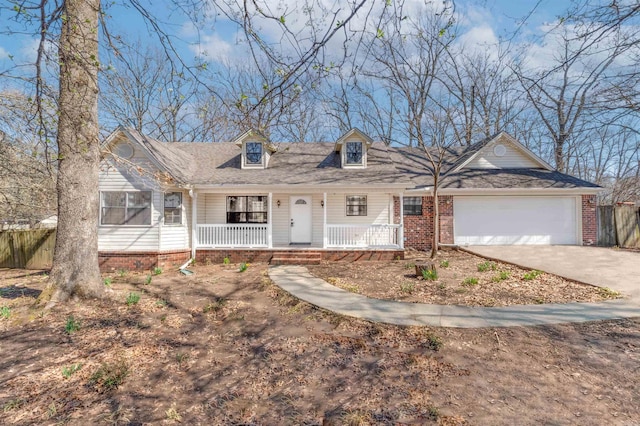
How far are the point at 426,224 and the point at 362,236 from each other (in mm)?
3186

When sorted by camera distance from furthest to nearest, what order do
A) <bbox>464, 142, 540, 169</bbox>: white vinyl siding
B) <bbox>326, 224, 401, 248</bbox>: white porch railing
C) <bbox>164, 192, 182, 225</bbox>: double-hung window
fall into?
<bbox>464, 142, 540, 169</bbox>: white vinyl siding
<bbox>326, 224, 401, 248</bbox>: white porch railing
<bbox>164, 192, 182, 225</bbox>: double-hung window

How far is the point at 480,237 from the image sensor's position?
13227mm

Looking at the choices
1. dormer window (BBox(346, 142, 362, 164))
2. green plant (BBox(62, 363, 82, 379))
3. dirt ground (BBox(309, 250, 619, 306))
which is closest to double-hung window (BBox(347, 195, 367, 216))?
dormer window (BBox(346, 142, 362, 164))

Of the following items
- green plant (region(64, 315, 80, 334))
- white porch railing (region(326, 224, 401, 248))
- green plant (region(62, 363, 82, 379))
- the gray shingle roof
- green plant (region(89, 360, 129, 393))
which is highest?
the gray shingle roof

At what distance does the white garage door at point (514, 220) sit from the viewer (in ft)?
42.7

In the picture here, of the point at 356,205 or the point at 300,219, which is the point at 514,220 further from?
the point at 300,219

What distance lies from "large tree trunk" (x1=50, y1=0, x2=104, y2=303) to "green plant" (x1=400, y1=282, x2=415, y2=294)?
6346 millimetres

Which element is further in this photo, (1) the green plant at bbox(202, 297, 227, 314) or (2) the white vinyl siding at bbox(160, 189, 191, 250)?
(2) the white vinyl siding at bbox(160, 189, 191, 250)

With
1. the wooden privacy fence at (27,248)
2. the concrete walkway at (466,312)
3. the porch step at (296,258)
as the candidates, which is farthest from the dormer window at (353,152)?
the wooden privacy fence at (27,248)

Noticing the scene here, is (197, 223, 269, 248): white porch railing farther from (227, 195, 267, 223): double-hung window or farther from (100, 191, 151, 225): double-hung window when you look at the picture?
(100, 191, 151, 225): double-hung window

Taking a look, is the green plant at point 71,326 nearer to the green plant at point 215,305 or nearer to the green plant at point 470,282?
the green plant at point 215,305

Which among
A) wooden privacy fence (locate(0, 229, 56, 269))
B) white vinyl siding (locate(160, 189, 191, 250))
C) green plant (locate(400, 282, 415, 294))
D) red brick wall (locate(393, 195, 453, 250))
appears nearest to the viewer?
green plant (locate(400, 282, 415, 294))

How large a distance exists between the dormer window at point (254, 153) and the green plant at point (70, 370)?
391 inches

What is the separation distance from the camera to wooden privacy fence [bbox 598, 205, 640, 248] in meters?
13.2
